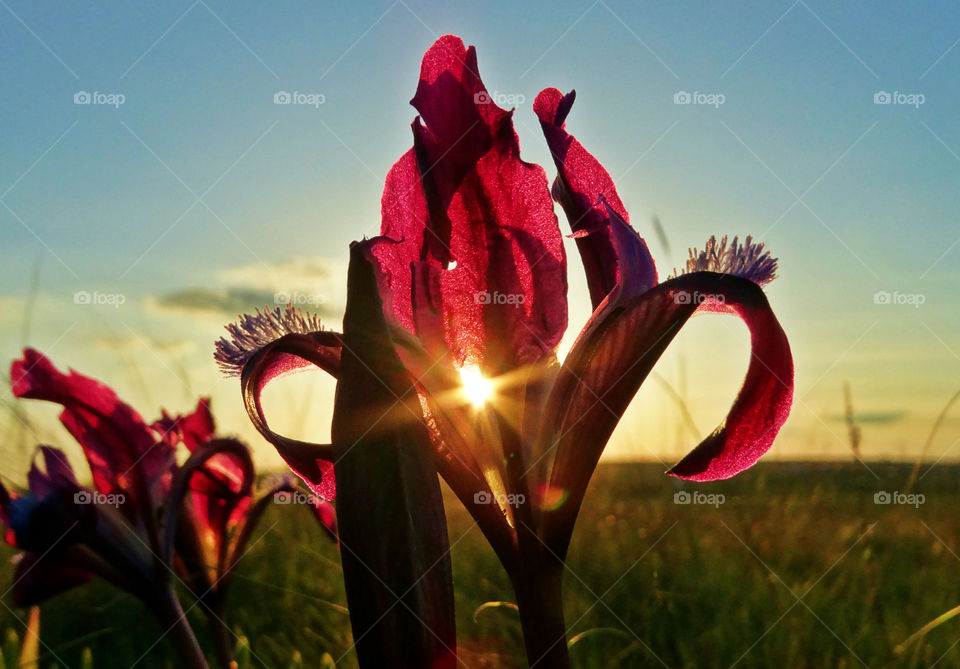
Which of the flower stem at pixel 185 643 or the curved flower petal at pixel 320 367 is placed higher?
the curved flower petal at pixel 320 367

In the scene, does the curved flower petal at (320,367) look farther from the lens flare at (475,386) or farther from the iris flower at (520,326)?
the lens flare at (475,386)

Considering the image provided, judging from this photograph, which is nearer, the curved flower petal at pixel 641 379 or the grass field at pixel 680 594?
the curved flower petal at pixel 641 379

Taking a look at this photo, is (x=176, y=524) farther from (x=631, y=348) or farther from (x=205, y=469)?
(x=631, y=348)

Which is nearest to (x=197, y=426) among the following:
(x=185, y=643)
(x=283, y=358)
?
(x=185, y=643)

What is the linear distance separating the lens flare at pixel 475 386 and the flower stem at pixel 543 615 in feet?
1.14

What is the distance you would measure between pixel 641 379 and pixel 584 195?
1.48 feet

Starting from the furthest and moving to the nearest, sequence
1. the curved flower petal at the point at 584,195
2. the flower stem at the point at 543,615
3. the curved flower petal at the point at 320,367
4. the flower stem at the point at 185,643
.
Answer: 1. the flower stem at the point at 185,643
2. the curved flower petal at the point at 584,195
3. the curved flower petal at the point at 320,367
4. the flower stem at the point at 543,615

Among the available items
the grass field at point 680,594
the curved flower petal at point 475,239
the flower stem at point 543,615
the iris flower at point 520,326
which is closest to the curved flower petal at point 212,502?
the grass field at point 680,594

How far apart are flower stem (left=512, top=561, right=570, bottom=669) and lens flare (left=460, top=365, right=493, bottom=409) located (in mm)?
349

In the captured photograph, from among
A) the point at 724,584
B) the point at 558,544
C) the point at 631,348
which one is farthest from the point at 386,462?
the point at 724,584

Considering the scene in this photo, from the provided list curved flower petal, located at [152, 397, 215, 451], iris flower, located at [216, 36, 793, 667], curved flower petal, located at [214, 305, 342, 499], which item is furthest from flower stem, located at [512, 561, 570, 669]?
curved flower petal, located at [152, 397, 215, 451]

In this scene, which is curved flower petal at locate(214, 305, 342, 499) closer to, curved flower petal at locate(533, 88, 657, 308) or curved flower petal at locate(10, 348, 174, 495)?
curved flower petal at locate(533, 88, 657, 308)

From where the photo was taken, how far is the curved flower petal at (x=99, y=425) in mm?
2352

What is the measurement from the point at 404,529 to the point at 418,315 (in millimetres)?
490
